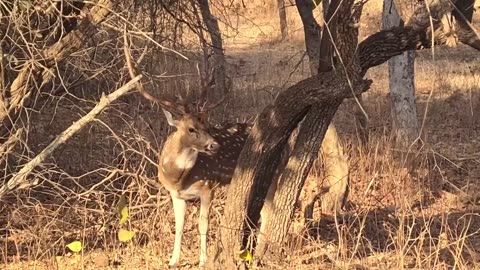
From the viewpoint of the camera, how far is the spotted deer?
280 inches

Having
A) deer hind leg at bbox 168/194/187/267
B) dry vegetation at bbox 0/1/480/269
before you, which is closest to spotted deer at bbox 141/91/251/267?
deer hind leg at bbox 168/194/187/267

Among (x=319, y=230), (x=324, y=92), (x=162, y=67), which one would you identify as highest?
(x=162, y=67)

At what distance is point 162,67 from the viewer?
A: 1220cm

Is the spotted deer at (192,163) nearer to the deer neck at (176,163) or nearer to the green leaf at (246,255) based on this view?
the deer neck at (176,163)

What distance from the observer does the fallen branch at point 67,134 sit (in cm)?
579

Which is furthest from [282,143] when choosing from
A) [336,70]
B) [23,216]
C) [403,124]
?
[403,124]

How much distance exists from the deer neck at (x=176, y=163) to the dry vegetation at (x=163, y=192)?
0.46 feet

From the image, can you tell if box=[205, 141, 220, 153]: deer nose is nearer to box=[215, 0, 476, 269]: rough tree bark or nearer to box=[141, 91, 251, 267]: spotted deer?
box=[141, 91, 251, 267]: spotted deer

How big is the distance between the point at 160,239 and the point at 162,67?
5125mm

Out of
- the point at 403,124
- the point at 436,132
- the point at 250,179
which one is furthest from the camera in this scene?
the point at 436,132

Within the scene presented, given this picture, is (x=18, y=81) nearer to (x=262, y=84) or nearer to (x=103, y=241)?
(x=103, y=241)

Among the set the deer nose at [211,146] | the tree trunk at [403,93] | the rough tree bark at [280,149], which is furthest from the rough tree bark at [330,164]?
the tree trunk at [403,93]

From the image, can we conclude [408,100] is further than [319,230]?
Yes

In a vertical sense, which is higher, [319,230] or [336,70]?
[336,70]
